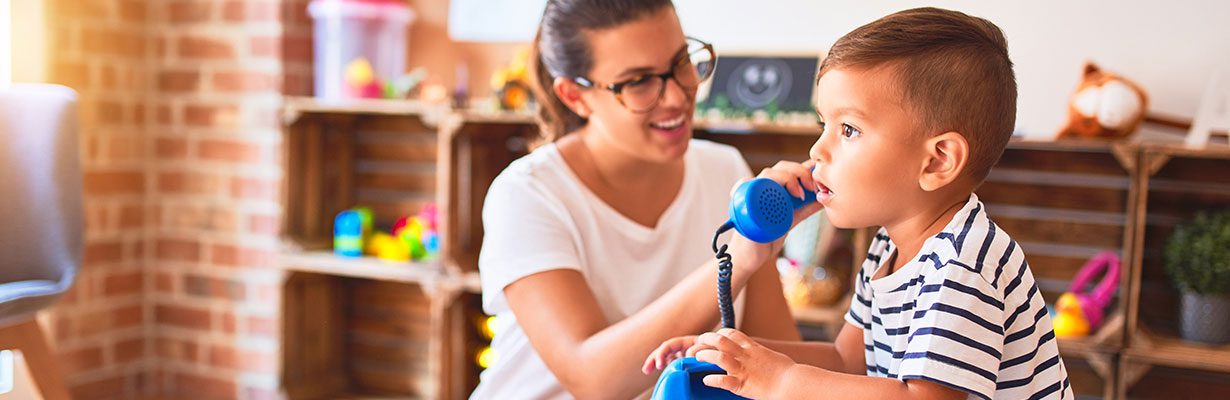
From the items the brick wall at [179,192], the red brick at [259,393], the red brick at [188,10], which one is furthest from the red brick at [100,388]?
the red brick at [188,10]

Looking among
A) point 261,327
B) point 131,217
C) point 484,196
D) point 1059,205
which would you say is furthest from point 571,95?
point 131,217

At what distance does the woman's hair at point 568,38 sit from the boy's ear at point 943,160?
612 millimetres

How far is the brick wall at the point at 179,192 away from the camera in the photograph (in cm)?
329

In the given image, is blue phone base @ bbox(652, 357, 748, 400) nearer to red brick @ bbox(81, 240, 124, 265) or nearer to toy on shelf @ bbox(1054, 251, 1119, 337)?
toy on shelf @ bbox(1054, 251, 1119, 337)

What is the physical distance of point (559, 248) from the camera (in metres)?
1.49

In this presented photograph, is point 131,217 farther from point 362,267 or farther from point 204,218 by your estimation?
point 362,267

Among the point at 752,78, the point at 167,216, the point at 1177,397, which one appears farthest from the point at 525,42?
the point at 1177,397

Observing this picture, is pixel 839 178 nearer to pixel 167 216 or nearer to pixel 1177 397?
pixel 1177 397

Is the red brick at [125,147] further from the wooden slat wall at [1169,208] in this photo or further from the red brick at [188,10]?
the wooden slat wall at [1169,208]

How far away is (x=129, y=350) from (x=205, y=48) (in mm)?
1014

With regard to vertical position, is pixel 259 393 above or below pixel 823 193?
below

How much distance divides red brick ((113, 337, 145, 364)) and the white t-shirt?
7.69 feet

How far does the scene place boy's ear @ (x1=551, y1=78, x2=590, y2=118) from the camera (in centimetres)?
164

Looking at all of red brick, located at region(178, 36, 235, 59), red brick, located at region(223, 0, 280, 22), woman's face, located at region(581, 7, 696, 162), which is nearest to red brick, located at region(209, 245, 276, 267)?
red brick, located at region(178, 36, 235, 59)
